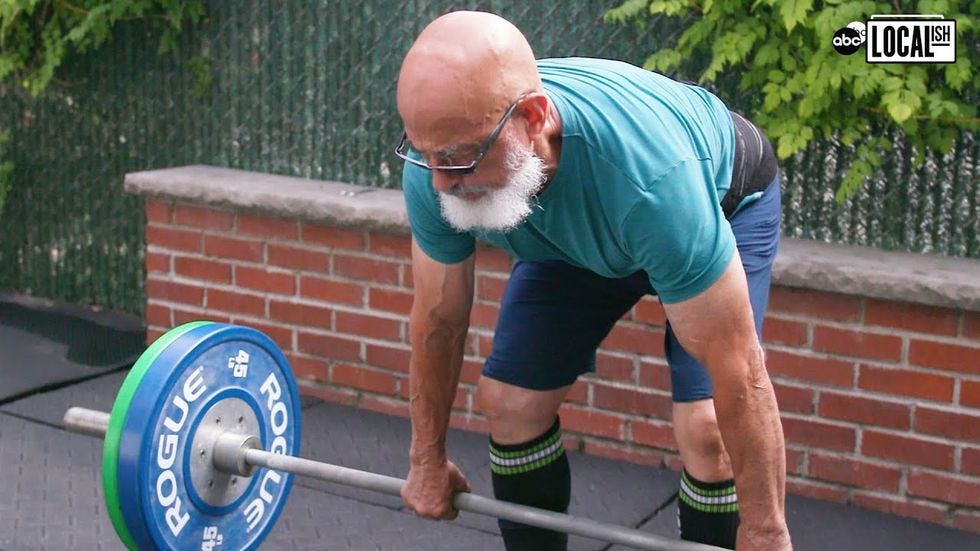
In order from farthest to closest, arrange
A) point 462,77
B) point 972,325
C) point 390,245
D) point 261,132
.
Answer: point 261,132, point 390,245, point 972,325, point 462,77

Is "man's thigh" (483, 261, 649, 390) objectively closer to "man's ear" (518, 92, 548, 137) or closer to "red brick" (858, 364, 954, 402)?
"man's ear" (518, 92, 548, 137)

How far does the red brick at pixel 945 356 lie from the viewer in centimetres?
333

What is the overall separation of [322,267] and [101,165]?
1324 mm

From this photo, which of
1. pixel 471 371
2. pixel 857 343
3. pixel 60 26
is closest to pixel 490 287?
pixel 471 371

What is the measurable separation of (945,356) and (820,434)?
15.8 inches

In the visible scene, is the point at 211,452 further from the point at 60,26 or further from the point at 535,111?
the point at 60,26

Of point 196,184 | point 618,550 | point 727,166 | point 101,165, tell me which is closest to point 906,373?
point 618,550

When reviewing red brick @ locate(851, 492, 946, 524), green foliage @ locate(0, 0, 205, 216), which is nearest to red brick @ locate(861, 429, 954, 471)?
red brick @ locate(851, 492, 946, 524)

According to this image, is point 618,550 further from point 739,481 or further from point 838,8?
point 838,8

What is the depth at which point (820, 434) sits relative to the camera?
356cm

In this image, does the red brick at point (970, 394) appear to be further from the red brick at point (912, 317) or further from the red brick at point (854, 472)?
the red brick at point (854, 472)

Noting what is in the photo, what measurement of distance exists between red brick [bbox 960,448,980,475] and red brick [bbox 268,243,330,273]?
2017mm

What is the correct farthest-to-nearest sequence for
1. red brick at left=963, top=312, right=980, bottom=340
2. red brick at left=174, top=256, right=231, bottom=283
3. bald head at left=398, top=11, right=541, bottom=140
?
red brick at left=174, top=256, right=231, bottom=283 → red brick at left=963, top=312, right=980, bottom=340 → bald head at left=398, top=11, right=541, bottom=140

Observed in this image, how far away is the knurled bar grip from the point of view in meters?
2.38
